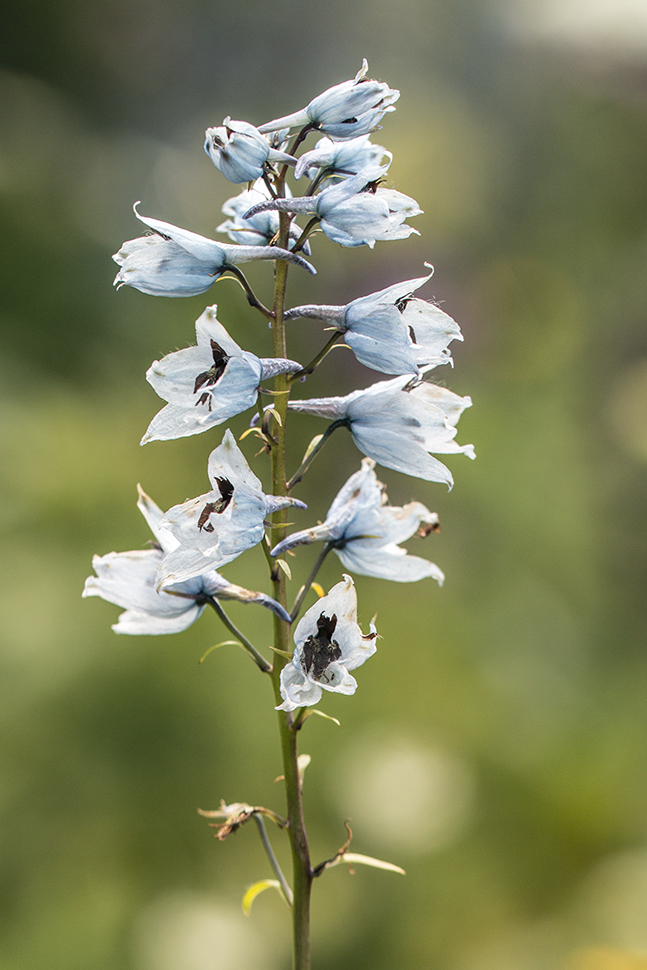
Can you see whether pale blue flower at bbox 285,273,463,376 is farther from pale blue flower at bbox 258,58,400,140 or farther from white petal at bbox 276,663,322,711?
white petal at bbox 276,663,322,711

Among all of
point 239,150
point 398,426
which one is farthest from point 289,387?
point 239,150

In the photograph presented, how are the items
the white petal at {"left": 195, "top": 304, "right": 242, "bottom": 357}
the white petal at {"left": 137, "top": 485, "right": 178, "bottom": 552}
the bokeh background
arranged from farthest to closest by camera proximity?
1. the bokeh background
2. the white petal at {"left": 137, "top": 485, "right": 178, "bottom": 552}
3. the white petal at {"left": 195, "top": 304, "right": 242, "bottom": 357}

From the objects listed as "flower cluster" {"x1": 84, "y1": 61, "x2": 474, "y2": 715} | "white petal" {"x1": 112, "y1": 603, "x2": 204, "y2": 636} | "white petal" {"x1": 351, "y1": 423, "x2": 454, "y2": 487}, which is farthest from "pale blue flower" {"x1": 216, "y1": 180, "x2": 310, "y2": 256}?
"white petal" {"x1": 112, "y1": 603, "x2": 204, "y2": 636}

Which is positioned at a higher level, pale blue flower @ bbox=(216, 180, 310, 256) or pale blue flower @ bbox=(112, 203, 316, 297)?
pale blue flower @ bbox=(216, 180, 310, 256)

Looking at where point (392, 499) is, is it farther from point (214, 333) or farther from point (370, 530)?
point (214, 333)

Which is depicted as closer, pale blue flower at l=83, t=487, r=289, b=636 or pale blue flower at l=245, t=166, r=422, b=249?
pale blue flower at l=245, t=166, r=422, b=249

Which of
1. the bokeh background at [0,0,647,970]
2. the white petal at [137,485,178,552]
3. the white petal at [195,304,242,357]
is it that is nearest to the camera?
the white petal at [195,304,242,357]
